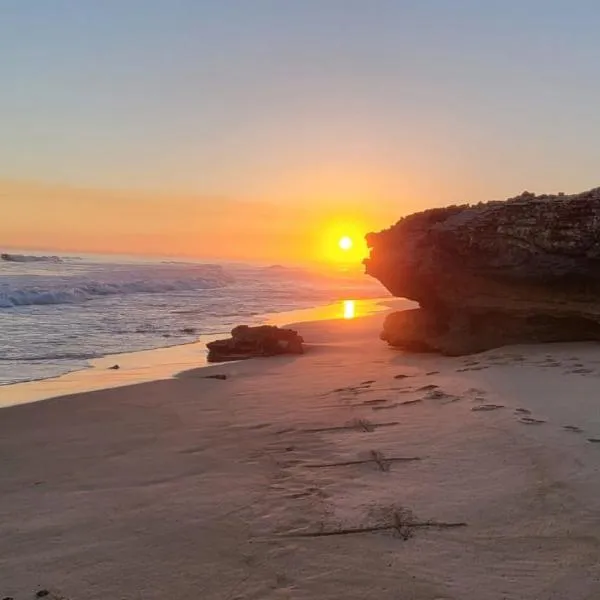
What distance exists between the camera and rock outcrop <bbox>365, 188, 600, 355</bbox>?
841 centimetres

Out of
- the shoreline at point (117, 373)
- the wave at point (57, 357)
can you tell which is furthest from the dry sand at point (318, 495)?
the wave at point (57, 357)

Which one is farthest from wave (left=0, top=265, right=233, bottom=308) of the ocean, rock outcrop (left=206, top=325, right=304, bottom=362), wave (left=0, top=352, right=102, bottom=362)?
rock outcrop (left=206, top=325, right=304, bottom=362)

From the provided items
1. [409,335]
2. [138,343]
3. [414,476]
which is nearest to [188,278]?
[138,343]

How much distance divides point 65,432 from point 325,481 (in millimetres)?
3181

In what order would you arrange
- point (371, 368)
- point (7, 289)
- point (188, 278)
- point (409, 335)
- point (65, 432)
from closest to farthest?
point (65, 432) → point (371, 368) → point (409, 335) → point (7, 289) → point (188, 278)

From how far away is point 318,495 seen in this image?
3.74 metres

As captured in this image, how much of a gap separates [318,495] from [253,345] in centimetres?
762

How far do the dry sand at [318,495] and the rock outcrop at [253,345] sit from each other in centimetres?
423

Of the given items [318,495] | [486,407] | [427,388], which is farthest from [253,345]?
[318,495]

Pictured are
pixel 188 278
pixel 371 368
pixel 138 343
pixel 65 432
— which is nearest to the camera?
pixel 65 432

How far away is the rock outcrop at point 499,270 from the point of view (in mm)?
8414

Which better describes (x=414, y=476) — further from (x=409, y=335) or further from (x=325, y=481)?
(x=409, y=335)

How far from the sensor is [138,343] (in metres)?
13.2

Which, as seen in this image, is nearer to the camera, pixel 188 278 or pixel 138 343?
pixel 138 343
